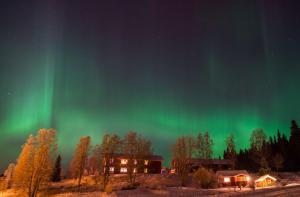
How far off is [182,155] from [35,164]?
43048 mm

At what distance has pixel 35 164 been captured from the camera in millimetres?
40688

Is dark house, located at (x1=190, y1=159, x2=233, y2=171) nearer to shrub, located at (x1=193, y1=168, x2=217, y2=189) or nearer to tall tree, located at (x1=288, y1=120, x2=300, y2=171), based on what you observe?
tall tree, located at (x1=288, y1=120, x2=300, y2=171)

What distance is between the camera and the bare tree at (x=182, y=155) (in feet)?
219

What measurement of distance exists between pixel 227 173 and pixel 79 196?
43.8 m

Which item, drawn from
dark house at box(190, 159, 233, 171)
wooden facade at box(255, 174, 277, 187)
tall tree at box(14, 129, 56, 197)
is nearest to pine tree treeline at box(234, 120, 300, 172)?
dark house at box(190, 159, 233, 171)

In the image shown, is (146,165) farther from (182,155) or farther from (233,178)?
(233,178)

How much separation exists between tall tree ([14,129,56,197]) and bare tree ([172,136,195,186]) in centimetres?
3690

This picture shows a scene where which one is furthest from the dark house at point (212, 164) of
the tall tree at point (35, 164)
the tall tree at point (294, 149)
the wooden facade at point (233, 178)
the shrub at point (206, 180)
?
the tall tree at point (35, 164)

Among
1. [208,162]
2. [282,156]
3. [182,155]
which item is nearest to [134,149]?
[182,155]

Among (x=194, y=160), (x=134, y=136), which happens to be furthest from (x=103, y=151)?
(x=194, y=160)

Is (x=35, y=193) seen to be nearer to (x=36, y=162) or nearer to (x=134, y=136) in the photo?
(x=36, y=162)

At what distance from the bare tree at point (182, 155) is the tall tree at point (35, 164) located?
36900 mm

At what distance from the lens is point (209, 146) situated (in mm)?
92500

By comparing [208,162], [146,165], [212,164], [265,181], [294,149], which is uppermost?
[294,149]
